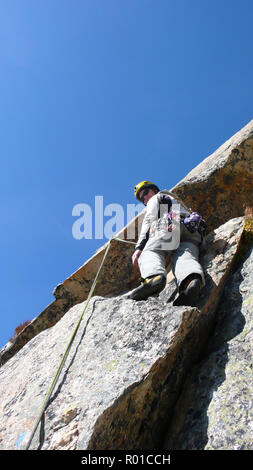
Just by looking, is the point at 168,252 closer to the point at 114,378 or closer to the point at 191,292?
the point at 191,292

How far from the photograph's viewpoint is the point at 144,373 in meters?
4.06

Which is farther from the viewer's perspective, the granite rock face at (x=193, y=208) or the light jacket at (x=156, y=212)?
the granite rock face at (x=193, y=208)

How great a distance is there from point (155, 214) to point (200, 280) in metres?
1.86

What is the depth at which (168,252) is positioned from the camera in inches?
241

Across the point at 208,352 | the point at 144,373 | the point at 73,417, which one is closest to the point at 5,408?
the point at 73,417

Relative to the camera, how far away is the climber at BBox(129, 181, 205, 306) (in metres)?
5.23

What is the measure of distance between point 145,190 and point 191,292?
3566 millimetres

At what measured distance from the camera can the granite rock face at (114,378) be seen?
3.77m

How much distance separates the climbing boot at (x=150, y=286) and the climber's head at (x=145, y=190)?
3.01 m

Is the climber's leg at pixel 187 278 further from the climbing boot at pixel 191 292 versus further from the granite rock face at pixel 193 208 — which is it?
the granite rock face at pixel 193 208

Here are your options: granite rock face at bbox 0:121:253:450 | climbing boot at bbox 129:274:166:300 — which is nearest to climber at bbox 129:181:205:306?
climbing boot at bbox 129:274:166:300

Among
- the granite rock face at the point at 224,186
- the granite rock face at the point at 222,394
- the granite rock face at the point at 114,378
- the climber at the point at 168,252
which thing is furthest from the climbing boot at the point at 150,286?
the granite rock face at the point at 224,186
